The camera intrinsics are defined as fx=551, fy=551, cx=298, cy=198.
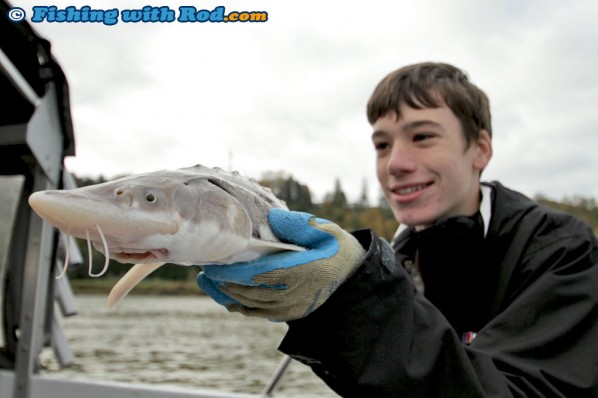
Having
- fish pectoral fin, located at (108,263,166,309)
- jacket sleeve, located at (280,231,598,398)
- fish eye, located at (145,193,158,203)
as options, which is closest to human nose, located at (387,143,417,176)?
jacket sleeve, located at (280,231,598,398)

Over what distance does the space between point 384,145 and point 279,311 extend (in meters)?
1.57

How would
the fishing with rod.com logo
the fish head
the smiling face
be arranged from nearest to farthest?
the fish head < the smiling face < the fishing with rod.com logo

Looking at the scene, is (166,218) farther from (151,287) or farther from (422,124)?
(151,287)

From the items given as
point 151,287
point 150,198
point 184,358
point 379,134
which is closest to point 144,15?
point 379,134

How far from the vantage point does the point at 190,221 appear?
151 cm

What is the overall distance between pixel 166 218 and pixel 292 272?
0.40 m

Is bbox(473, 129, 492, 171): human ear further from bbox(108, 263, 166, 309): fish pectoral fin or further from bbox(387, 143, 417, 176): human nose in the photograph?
bbox(108, 263, 166, 309): fish pectoral fin

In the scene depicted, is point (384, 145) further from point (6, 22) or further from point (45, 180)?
point (6, 22)

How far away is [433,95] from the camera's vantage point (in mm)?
2895

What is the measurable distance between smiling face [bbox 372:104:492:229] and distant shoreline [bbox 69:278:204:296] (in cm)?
4837

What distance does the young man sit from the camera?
1.67m

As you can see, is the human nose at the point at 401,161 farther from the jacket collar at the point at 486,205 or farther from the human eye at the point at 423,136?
the jacket collar at the point at 486,205

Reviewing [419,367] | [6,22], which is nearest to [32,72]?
[6,22]

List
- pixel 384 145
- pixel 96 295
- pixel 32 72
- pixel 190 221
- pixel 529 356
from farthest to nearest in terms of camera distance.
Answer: pixel 96 295
pixel 32 72
pixel 384 145
pixel 529 356
pixel 190 221
